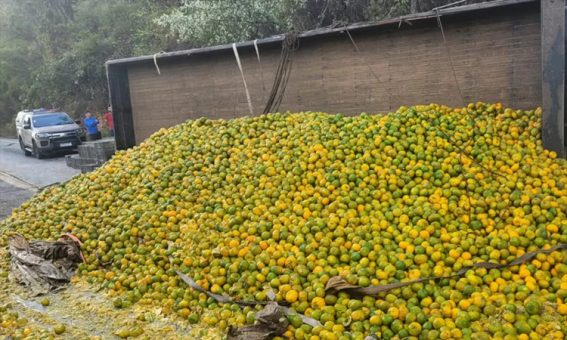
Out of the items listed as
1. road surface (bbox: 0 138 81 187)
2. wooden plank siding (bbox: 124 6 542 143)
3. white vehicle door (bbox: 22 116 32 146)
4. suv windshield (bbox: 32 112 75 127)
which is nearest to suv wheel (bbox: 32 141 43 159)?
road surface (bbox: 0 138 81 187)

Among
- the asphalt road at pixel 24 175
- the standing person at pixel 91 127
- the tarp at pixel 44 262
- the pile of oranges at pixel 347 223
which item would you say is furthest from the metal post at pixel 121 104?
the standing person at pixel 91 127

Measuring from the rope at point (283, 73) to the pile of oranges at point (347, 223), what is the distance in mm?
1251

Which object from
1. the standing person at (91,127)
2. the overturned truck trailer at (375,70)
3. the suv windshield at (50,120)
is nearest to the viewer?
the overturned truck trailer at (375,70)

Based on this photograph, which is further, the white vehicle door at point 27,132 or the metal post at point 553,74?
the white vehicle door at point 27,132

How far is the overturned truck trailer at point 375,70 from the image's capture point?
7270 millimetres

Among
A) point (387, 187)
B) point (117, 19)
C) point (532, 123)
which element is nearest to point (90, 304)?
point (387, 187)

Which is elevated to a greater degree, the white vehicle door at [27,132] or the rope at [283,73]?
the rope at [283,73]

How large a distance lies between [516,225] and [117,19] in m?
31.4

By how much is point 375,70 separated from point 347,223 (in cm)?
384

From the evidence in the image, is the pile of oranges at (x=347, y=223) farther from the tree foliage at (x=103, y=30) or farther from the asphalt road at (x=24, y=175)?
the tree foliage at (x=103, y=30)

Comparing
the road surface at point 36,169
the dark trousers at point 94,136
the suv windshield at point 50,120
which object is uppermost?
the suv windshield at point 50,120

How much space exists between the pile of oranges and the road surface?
8.70 meters

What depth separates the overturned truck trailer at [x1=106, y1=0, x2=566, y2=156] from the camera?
23.9ft

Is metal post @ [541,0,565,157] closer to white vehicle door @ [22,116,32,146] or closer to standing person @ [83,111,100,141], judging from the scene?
standing person @ [83,111,100,141]
